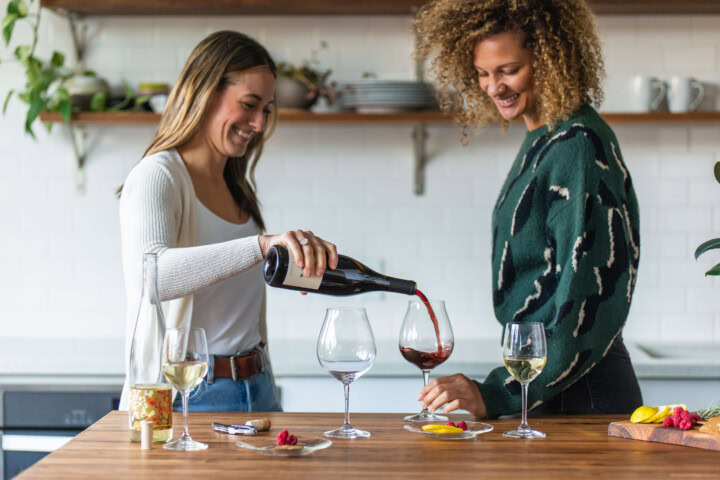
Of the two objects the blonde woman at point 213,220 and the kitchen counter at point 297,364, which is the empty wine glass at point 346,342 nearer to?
the blonde woman at point 213,220

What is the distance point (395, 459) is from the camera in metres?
1.26

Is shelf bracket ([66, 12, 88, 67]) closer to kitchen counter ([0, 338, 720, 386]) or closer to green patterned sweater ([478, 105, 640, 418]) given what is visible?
kitchen counter ([0, 338, 720, 386])

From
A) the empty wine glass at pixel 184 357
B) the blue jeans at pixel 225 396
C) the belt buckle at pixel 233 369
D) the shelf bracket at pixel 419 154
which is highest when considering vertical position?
the shelf bracket at pixel 419 154

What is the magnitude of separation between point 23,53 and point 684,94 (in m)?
2.42

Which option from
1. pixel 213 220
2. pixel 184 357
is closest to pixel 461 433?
pixel 184 357

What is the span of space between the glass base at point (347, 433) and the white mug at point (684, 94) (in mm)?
2113

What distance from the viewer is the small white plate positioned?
4.60ft

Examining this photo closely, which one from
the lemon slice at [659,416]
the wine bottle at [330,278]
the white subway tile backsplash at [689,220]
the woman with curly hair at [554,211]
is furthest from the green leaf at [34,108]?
the lemon slice at [659,416]

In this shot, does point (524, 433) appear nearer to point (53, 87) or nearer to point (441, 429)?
point (441, 429)

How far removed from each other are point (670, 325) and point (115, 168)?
87.0 inches

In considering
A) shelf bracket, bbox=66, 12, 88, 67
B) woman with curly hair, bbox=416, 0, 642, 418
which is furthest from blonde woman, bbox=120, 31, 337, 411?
shelf bracket, bbox=66, 12, 88, 67

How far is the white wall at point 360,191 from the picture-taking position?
127 inches

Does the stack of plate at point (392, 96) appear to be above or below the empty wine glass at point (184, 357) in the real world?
above

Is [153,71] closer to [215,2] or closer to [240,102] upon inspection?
[215,2]
